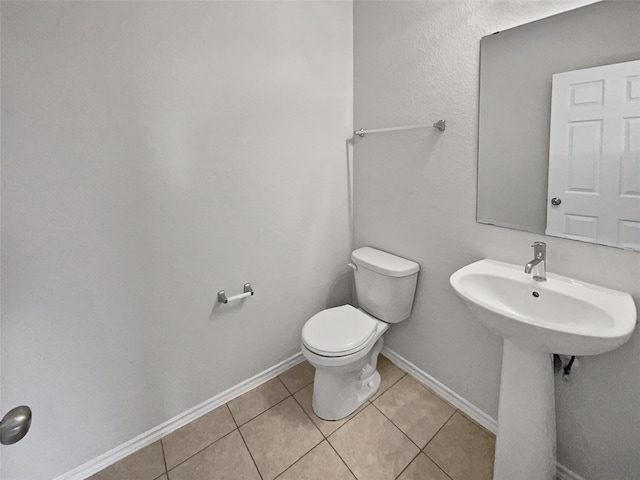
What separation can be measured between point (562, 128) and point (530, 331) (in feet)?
2.49

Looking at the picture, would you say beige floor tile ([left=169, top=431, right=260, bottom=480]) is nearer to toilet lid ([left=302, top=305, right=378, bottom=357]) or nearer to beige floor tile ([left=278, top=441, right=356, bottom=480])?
beige floor tile ([left=278, top=441, right=356, bottom=480])

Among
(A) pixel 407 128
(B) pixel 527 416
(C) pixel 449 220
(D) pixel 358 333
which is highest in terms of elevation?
(A) pixel 407 128

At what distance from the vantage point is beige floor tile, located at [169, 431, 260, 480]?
1.31 metres

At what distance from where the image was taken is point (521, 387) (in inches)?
Answer: 43.0

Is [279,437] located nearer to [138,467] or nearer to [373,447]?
[373,447]

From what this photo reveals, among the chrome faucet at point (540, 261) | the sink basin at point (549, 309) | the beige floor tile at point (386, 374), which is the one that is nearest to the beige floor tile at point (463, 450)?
the beige floor tile at point (386, 374)

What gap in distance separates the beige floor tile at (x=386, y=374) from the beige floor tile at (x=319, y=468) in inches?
16.1

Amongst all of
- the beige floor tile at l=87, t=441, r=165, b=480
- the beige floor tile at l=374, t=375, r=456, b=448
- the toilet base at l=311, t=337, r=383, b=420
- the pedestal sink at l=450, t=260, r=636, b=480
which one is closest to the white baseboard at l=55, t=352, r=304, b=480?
the beige floor tile at l=87, t=441, r=165, b=480

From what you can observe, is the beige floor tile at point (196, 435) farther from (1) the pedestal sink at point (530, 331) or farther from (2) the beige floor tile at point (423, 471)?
(1) the pedestal sink at point (530, 331)

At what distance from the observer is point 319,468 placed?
4.37 feet

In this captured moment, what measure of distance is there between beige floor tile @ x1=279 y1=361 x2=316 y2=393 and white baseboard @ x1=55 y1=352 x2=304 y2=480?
33 millimetres

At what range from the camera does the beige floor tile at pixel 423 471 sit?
128cm

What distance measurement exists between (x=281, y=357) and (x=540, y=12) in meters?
2.07

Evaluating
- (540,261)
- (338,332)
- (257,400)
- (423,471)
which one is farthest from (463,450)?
(257,400)
